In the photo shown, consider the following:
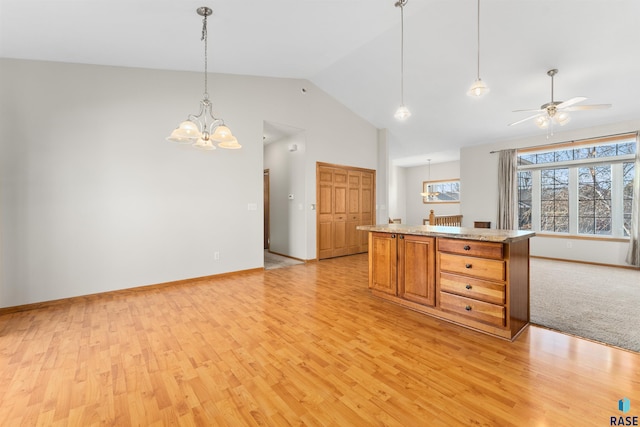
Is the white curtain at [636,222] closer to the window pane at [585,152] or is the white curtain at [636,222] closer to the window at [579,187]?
the window at [579,187]

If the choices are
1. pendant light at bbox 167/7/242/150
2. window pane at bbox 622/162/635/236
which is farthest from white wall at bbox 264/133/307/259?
A: window pane at bbox 622/162/635/236

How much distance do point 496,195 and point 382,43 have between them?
491 cm

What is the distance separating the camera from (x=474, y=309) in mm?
2652

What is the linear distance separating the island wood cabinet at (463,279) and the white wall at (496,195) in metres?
4.63

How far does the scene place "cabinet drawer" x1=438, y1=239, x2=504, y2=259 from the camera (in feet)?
8.14

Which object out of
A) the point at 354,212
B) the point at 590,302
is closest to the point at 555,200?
the point at 590,302

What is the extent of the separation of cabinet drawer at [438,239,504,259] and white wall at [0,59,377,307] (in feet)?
11.1

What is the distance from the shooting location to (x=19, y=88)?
334cm

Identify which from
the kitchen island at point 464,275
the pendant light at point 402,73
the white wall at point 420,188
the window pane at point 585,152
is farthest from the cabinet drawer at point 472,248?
the white wall at point 420,188

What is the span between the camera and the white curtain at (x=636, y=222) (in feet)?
16.9

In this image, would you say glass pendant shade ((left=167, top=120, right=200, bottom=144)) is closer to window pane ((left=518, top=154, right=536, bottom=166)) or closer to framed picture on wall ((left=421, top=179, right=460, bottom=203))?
window pane ((left=518, top=154, right=536, bottom=166))

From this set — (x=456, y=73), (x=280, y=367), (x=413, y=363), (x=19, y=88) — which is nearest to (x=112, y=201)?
(x=19, y=88)

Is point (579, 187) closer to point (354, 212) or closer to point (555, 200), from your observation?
point (555, 200)

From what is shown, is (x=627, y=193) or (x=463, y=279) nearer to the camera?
(x=463, y=279)
